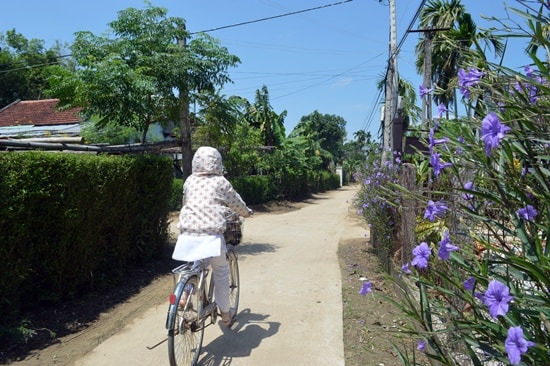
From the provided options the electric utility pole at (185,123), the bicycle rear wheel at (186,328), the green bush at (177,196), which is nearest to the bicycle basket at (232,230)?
the bicycle rear wheel at (186,328)

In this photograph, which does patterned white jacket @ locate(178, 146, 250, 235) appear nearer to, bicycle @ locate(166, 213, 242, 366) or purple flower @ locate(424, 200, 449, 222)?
bicycle @ locate(166, 213, 242, 366)

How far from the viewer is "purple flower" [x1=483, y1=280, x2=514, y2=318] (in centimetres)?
138

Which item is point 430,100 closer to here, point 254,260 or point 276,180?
point 254,260

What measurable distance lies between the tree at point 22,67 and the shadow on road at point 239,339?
27407mm

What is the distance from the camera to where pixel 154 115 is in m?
8.42

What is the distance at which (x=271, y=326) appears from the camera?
4.84 meters

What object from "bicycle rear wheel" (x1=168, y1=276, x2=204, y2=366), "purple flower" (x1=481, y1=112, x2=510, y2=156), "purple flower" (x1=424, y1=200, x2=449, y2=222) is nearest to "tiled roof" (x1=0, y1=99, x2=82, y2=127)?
"bicycle rear wheel" (x1=168, y1=276, x2=204, y2=366)

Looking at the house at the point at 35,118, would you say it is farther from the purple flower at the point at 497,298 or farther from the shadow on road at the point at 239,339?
the purple flower at the point at 497,298

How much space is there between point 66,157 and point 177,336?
2.58 meters

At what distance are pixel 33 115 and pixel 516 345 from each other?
27.3 m

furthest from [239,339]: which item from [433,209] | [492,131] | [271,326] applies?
[492,131]

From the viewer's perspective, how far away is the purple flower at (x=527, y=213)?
165 centimetres

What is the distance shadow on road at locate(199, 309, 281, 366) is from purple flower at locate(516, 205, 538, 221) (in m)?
3.01

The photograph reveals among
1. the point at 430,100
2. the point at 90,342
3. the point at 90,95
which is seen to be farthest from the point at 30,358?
the point at 430,100
